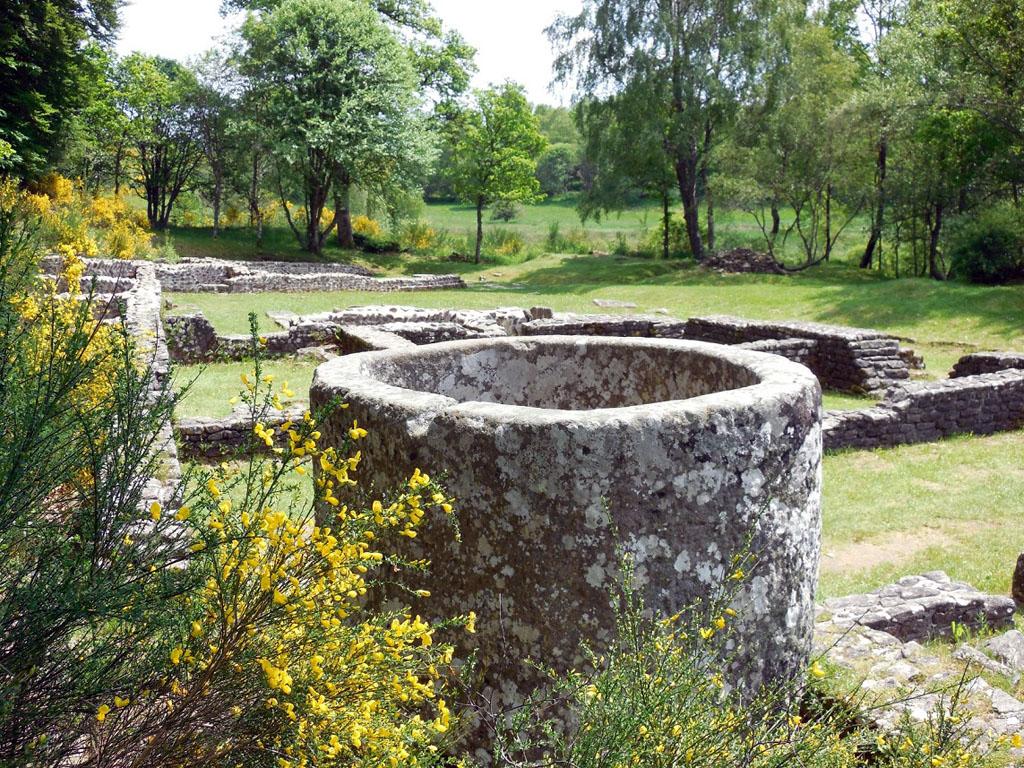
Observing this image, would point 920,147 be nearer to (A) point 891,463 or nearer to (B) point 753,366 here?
(A) point 891,463

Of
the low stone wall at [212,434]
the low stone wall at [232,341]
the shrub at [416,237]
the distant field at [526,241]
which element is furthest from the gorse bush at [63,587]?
the shrub at [416,237]

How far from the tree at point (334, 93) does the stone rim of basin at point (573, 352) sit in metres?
27.5

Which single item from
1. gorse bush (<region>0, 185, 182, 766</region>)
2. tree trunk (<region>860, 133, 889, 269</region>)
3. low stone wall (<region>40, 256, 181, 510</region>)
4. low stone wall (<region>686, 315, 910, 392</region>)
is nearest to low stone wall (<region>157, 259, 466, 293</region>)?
low stone wall (<region>40, 256, 181, 510</region>)

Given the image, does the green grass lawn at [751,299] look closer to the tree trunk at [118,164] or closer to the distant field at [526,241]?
the distant field at [526,241]

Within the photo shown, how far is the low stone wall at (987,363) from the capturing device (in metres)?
13.0

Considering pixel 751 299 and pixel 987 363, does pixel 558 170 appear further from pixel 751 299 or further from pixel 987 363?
pixel 987 363

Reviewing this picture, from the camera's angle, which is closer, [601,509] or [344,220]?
[601,509]

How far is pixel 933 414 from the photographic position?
1103 cm

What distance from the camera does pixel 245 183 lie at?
41.2 metres

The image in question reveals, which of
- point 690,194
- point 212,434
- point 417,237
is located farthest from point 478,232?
point 212,434

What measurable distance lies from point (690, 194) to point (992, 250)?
12.8 metres

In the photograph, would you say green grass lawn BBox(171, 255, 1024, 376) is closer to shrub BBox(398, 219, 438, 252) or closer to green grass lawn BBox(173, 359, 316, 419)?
green grass lawn BBox(173, 359, 316, 419)

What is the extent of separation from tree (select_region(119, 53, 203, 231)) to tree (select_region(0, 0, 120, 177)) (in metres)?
9.13

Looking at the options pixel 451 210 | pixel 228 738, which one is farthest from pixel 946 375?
pixel 451 210
